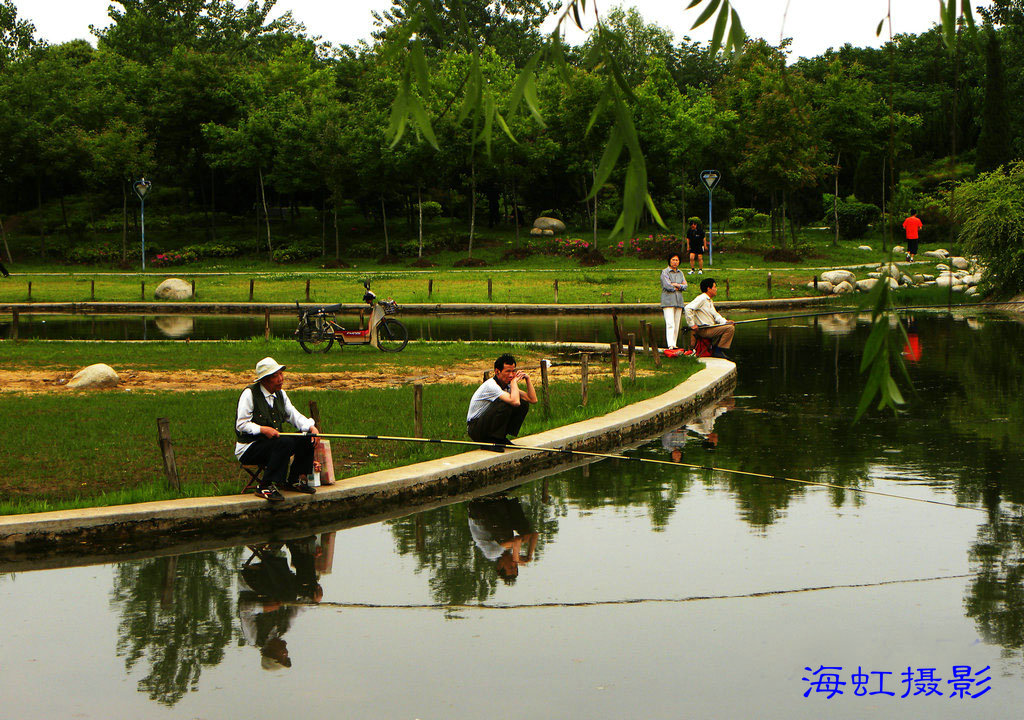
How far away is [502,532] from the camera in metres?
9.64

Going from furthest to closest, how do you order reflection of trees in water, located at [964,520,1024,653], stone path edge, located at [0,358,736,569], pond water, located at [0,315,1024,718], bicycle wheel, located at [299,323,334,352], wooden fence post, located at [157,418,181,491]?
1. bicycle wheel, located at [299,323,334,352]
2. wooden fence post, located at [157,418,181,491]
3. stone path edge, located at [0,358,736,569]
4. reflection of trees in water, located at [964,520,1024,653]
5. pond water, located at [0,315,1024,718]

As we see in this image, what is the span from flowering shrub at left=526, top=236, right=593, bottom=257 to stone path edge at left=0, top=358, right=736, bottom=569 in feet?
123

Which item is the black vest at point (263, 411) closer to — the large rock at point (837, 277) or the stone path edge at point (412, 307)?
the stone path edge at point (412, 307)

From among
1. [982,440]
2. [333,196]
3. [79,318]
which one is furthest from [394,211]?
[982,440]

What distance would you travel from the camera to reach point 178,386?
17516 mm

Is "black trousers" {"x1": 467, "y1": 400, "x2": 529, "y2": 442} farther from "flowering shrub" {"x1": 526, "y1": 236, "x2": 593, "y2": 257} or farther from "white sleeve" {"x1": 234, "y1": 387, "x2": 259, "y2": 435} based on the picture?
"flowering shrub" {"x1": 526, "y1": 236, "x2": 593, "y2": 257}

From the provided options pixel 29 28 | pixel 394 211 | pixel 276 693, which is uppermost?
pixel 29 28

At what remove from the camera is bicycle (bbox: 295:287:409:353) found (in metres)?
22.6

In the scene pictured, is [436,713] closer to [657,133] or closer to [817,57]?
[657,133]

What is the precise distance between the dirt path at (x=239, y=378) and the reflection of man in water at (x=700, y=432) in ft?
9.46

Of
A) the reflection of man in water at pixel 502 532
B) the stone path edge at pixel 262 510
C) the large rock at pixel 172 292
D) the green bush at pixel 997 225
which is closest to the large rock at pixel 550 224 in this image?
the large rock at pixel 172 292

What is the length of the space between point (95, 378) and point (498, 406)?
818 cm

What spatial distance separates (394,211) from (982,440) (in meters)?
55.4

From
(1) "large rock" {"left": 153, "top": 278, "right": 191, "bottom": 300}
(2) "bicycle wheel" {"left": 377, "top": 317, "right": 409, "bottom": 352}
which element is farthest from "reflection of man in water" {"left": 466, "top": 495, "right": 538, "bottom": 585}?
(1) "large rock" {"left": 153, "top": 278, "right": 191, "bottom": 300}
